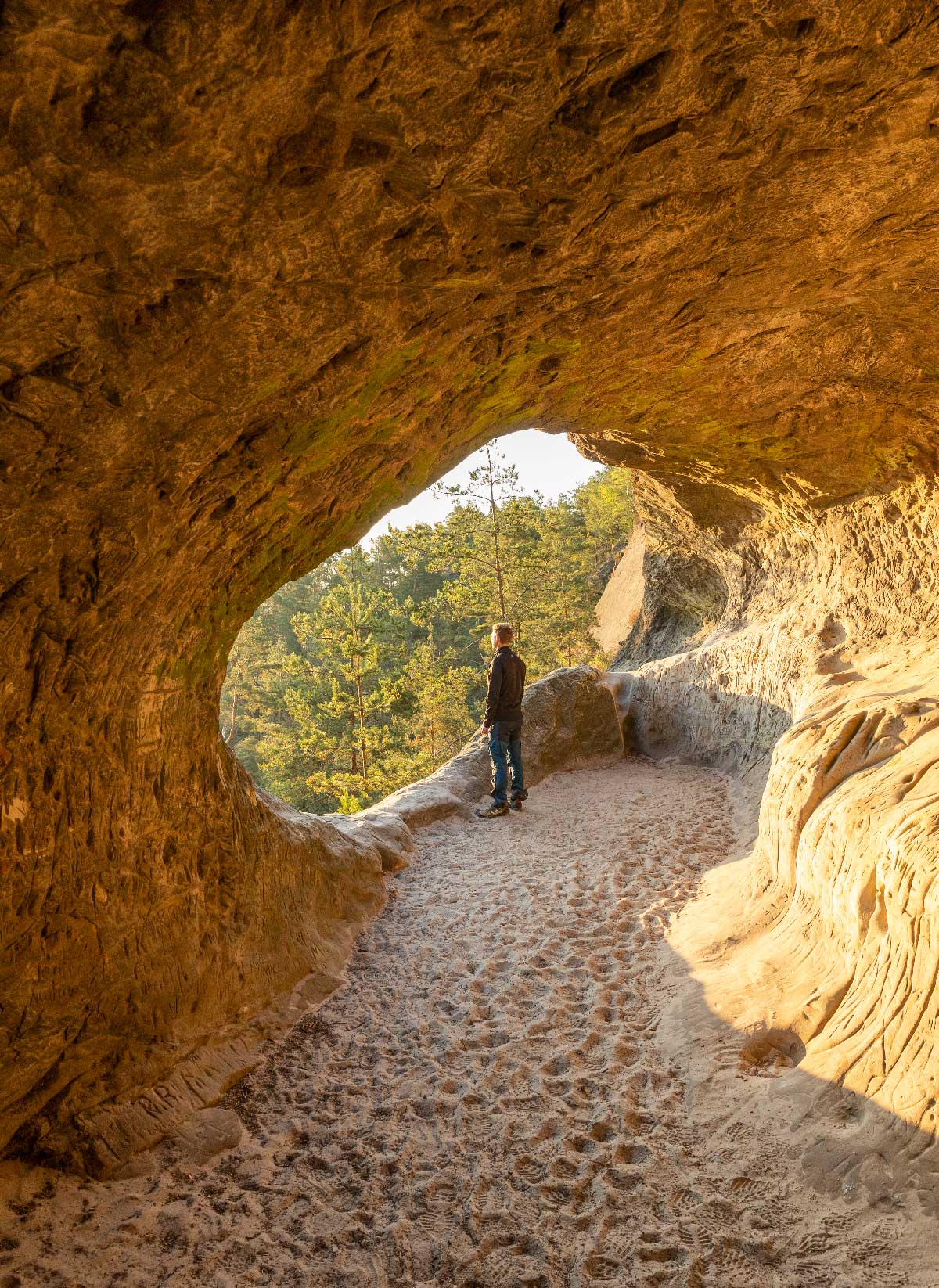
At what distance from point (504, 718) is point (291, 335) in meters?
7.07

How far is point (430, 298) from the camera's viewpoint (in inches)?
121

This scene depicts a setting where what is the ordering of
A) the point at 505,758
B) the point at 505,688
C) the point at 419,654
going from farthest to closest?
1. the point at 419,654
2. the point at 505,758
3. the point at 505,688

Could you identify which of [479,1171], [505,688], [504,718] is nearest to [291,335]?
[479,1171]

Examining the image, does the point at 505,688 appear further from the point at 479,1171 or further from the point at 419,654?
the point at 419,654

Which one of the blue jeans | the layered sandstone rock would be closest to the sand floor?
the layered sandstone rock

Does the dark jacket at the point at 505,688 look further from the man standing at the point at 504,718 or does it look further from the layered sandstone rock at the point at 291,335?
the layered sandstone rock at the point at 291,335

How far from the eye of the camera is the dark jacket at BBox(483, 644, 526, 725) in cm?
920

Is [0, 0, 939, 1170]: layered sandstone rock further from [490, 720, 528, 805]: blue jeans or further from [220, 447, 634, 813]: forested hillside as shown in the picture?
[220, 447, 634, 813]: forested hillside

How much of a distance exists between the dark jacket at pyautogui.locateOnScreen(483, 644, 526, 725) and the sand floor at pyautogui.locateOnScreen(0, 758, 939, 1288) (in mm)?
3829

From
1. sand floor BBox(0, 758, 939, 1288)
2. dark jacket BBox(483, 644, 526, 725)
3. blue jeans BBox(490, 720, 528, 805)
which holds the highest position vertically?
dark jacket BBox(483, 644, 526, 725)

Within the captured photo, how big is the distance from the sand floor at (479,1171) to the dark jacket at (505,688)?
3.83 metres

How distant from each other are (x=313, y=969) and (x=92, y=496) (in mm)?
3941

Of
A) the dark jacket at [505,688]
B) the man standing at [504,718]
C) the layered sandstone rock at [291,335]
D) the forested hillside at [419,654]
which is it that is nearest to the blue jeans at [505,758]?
the man standing at [504,718]

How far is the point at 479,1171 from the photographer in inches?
136
